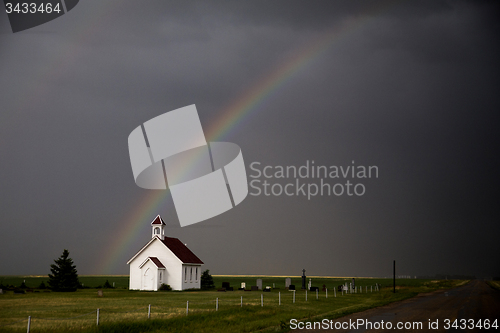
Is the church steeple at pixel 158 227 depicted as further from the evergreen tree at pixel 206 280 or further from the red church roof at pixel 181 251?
the evergreen tree at pixel 206 280

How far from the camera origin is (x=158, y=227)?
64375mm

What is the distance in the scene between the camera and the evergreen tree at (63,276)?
58.2m

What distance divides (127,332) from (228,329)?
167 inches

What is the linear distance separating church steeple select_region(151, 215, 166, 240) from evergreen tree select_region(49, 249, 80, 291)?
10.7 m

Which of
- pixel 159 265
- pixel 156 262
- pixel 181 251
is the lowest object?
pixel 159 265

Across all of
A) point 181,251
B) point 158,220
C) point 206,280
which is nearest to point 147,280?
point 181,251

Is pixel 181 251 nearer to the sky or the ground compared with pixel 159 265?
nearer to the sky

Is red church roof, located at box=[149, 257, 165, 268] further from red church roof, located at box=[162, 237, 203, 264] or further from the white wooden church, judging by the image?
red church roof, located at box=[162, 237, 203, 264]

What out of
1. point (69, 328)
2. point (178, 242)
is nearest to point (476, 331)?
point (69, 328)

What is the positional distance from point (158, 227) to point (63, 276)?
12.7m

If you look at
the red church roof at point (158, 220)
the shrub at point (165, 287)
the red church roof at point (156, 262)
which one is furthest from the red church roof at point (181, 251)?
the shrub at point (165, 287)

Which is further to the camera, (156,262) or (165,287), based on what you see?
(156,262)

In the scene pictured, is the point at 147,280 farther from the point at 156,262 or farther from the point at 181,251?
the point at 181,251

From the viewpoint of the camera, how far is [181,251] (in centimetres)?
6625
